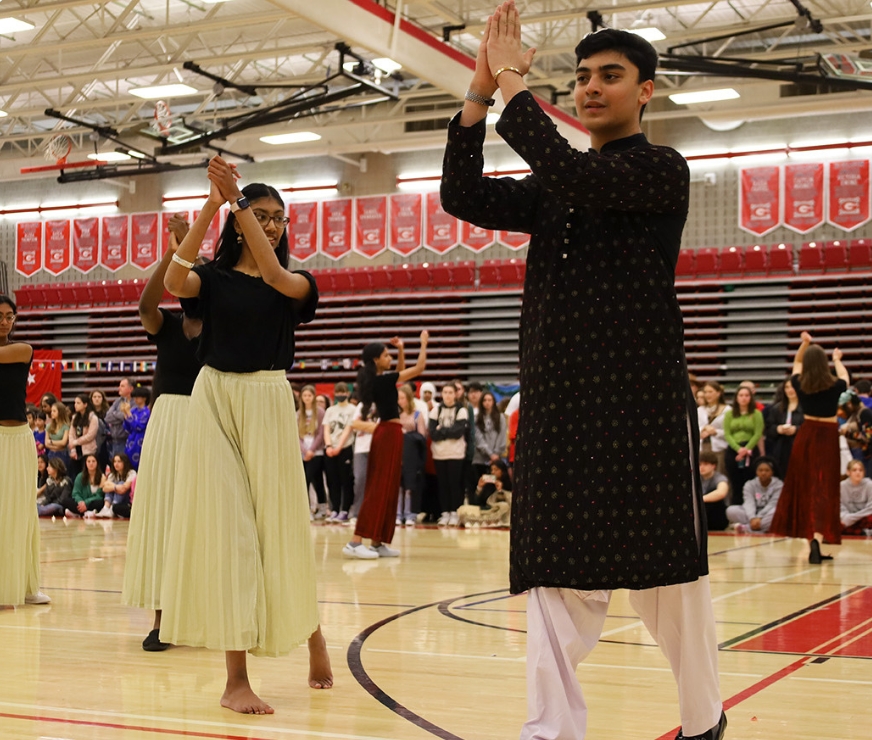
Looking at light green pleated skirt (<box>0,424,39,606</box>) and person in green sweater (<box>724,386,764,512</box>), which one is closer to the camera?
light green pleated skirt (<box>0,424,39,606</box>)

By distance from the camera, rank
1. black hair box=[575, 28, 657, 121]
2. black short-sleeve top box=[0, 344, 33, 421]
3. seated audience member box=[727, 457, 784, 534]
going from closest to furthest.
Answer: black hair box=[575, 28, 657, 121], black short-sleeve top box=[0, 344, 33, 421], seated audience member box=[727, 457, 784, 534]

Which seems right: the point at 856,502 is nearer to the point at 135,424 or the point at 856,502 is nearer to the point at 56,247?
the point at 135,424

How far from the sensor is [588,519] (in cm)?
250

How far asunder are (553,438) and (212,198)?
1.72m

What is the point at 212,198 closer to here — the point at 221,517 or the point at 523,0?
the point at 221,517

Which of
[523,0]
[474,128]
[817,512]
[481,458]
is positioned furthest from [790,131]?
A: [474,128]

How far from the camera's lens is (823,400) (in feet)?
28.0

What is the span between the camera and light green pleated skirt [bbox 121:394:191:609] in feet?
16.4

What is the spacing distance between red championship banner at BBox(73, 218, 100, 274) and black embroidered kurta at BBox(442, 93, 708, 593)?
23222 mm

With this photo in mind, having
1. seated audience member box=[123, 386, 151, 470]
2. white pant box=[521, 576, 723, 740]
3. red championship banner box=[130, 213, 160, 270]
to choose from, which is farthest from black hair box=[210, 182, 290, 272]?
red championship banner box=[130, 213, 160, 270]

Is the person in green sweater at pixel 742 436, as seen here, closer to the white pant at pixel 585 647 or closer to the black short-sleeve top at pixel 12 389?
the black short-sleeve top at pixel 12 389

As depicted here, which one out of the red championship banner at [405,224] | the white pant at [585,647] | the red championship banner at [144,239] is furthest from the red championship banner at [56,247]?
the white pant at [585,647]

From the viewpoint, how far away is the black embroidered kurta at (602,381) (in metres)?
2.50

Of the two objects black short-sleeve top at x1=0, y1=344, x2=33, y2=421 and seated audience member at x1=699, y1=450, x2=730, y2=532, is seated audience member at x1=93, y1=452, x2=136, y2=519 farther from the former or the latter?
black short-sleeve top at x1=0, y1=344, x2=33, y2=421
